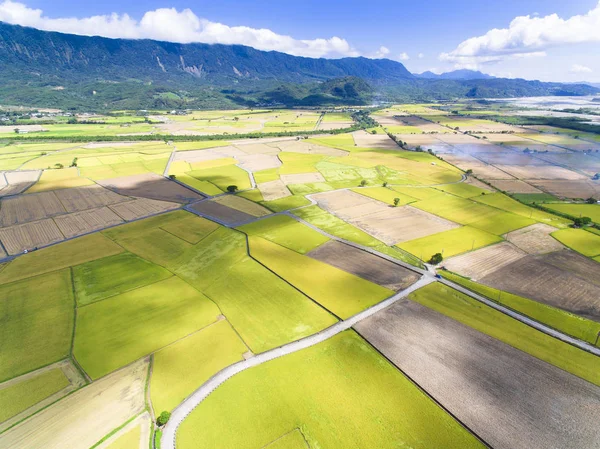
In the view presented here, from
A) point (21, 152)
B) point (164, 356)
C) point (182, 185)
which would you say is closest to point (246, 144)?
point (182, 185)

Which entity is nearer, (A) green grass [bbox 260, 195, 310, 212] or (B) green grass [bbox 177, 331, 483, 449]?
(B) green grass [bbox 177, 331, 483, 449]

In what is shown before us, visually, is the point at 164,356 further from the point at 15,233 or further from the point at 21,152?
the point at 21,152

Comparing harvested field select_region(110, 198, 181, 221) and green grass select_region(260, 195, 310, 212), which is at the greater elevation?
green grass select_region(260, 195, 310, 212)

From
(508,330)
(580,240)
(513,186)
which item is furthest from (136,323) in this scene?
(513,186)

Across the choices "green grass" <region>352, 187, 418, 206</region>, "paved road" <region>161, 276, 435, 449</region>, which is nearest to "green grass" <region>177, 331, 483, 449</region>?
"paved road" <region>161, 276, 435, 449</region>

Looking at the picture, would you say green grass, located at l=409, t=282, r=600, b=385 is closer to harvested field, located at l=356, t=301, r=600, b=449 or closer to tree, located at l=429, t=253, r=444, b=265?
harvested field, located at l=356, t=301, r=600, b=449

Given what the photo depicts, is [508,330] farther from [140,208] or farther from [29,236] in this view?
[29,236]
